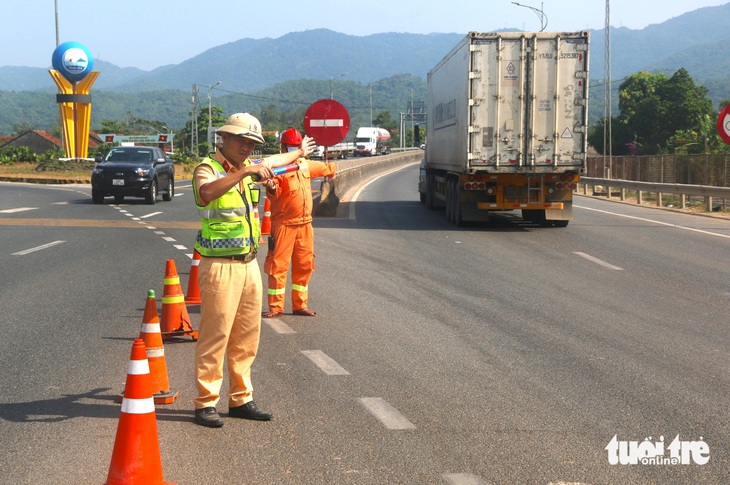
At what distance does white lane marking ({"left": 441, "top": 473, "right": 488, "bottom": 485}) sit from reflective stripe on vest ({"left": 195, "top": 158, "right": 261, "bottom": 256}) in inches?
73.9

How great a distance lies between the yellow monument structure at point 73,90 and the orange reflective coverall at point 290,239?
55756 mm

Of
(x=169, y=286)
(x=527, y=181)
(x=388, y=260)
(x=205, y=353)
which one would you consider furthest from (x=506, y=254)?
(x=205, y=353)

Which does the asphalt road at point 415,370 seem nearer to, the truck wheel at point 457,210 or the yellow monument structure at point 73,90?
the truck wheel at point 457,210

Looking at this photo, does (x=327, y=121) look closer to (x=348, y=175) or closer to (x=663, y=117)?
(x=348, y=175)

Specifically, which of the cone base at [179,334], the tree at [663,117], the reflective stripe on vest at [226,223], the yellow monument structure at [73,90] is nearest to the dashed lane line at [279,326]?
the cone base at [179,334]

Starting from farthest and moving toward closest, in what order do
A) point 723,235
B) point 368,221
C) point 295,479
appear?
point 368,221 → point 723,235 → point 295,479

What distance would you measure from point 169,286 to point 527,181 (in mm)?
12775

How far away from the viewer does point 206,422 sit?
6.00m

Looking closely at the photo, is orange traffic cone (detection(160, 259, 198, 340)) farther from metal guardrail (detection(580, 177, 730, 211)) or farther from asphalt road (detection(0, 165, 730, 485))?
metal guardrail (detection(580, 177, 730, 211))

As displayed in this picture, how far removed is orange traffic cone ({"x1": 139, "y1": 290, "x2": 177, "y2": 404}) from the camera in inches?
256

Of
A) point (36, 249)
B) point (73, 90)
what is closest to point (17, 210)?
point (36, 249)

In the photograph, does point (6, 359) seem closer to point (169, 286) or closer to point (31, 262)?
point (169, 286)

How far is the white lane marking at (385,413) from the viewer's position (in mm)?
6086

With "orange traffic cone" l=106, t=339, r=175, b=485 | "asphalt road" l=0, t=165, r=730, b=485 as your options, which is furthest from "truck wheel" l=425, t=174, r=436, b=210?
"orange traffic cone" l=106, t=339, r=175, b=485
